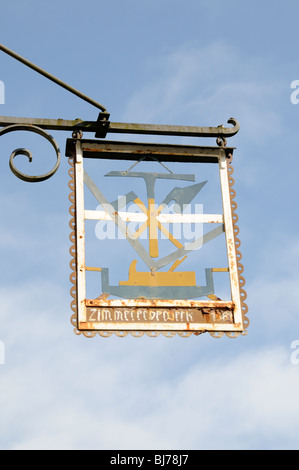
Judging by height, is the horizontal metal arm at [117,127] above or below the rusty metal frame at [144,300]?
above

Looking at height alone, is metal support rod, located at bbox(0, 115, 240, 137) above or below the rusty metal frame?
above

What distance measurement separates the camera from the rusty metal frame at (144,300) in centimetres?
1003

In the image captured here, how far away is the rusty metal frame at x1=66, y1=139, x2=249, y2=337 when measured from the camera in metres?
10.0

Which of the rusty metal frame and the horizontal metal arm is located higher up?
the horizontal metal arm

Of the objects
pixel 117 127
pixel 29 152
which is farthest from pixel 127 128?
pixel 29 152

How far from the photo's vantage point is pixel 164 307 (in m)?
10.2

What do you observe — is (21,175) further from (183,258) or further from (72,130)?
(183,258)

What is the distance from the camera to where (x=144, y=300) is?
1018cm

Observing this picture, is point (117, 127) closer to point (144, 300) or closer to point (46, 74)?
point (46, 74)

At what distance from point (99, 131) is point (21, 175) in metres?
1.00

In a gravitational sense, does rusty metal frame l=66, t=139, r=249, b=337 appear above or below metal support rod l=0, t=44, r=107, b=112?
below
